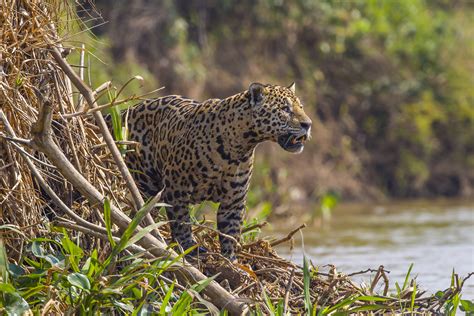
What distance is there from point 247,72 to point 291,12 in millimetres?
1429

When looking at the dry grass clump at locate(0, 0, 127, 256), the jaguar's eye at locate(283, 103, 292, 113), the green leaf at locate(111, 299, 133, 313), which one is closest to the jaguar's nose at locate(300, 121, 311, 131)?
the jaguar's eye at locate(283, 103, 292, 113)

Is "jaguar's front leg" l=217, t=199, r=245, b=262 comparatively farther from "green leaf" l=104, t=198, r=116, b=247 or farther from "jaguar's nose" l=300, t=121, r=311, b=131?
"green leaf" l=104, t=198, r=116, b=247

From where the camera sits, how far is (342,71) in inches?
821

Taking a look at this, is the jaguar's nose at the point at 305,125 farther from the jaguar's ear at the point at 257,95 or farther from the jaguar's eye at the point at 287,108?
the jaguar's ear at the point at 257,95

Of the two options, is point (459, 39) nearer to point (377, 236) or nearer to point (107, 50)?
point (107, 50)

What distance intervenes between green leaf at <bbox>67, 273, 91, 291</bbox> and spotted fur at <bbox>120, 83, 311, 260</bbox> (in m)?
1.57

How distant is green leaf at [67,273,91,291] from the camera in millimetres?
5879

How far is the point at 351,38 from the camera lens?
68.2ft

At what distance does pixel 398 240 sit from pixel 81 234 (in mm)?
7202

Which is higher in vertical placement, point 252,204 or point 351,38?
point 351,38

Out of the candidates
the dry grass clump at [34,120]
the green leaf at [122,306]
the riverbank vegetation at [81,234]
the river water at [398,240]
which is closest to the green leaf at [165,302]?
the riverbank vegetation at [81,234]

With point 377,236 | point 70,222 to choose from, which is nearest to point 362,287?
point 70,222

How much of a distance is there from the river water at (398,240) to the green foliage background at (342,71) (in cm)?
135

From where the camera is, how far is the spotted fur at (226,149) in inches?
295
